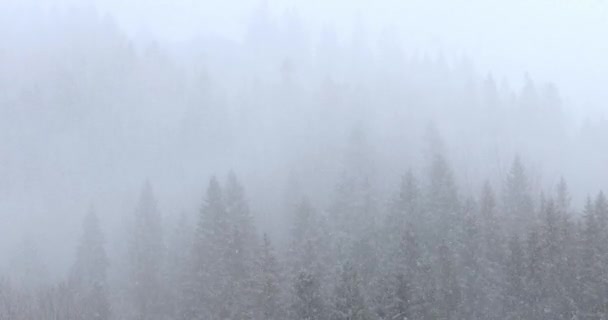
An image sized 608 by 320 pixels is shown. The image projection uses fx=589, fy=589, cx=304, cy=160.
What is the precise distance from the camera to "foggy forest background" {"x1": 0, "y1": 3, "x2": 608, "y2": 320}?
52688 millimetres

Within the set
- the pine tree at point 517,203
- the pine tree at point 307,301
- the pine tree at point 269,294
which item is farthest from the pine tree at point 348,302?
the pine tree at point 517,203

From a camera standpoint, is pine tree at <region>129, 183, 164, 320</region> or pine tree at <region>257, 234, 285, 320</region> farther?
pine tree at <region>129, 183, 164, 320</region>

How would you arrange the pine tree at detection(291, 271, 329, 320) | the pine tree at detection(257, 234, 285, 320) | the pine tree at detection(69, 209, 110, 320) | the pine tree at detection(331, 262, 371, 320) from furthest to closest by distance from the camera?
the pine tree at detection(69, 209, 110, 320) → the pine tree at detection(257, 234, 285, 320) → the pine tree at detection(291, 271, 329, 320) → the pine tree at detection(331, 262, 371, 320)

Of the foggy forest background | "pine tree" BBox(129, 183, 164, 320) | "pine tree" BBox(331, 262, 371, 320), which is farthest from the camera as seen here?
"pine tree" BBox(129, 183, 164, 320)

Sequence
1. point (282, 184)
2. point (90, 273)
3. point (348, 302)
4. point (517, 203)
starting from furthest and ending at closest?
point (282, 184) < point (517, 203) < point (90, 273) < point (348, 302)

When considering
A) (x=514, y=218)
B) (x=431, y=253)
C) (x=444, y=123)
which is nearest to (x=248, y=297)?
(x=431, y=253)

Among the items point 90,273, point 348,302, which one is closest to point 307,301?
point 348,302

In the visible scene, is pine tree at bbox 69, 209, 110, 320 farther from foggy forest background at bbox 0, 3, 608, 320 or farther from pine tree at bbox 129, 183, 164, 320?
pine tree at bbox 129, 183, 164, 320

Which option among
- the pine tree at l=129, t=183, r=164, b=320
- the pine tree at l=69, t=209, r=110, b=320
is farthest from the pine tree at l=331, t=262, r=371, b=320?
the pine tree at l=69, t=209, r=110, b=320

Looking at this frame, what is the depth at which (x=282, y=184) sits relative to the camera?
8275 cm

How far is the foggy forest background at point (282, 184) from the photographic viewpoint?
52.7m

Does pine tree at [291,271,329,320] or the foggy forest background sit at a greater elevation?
the foggy forest background

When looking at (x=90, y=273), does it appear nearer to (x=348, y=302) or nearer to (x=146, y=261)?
(x=146, y=261)

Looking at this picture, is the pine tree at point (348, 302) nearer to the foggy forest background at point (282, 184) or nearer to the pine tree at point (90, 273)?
the foggy forest background at point (282, 184)
